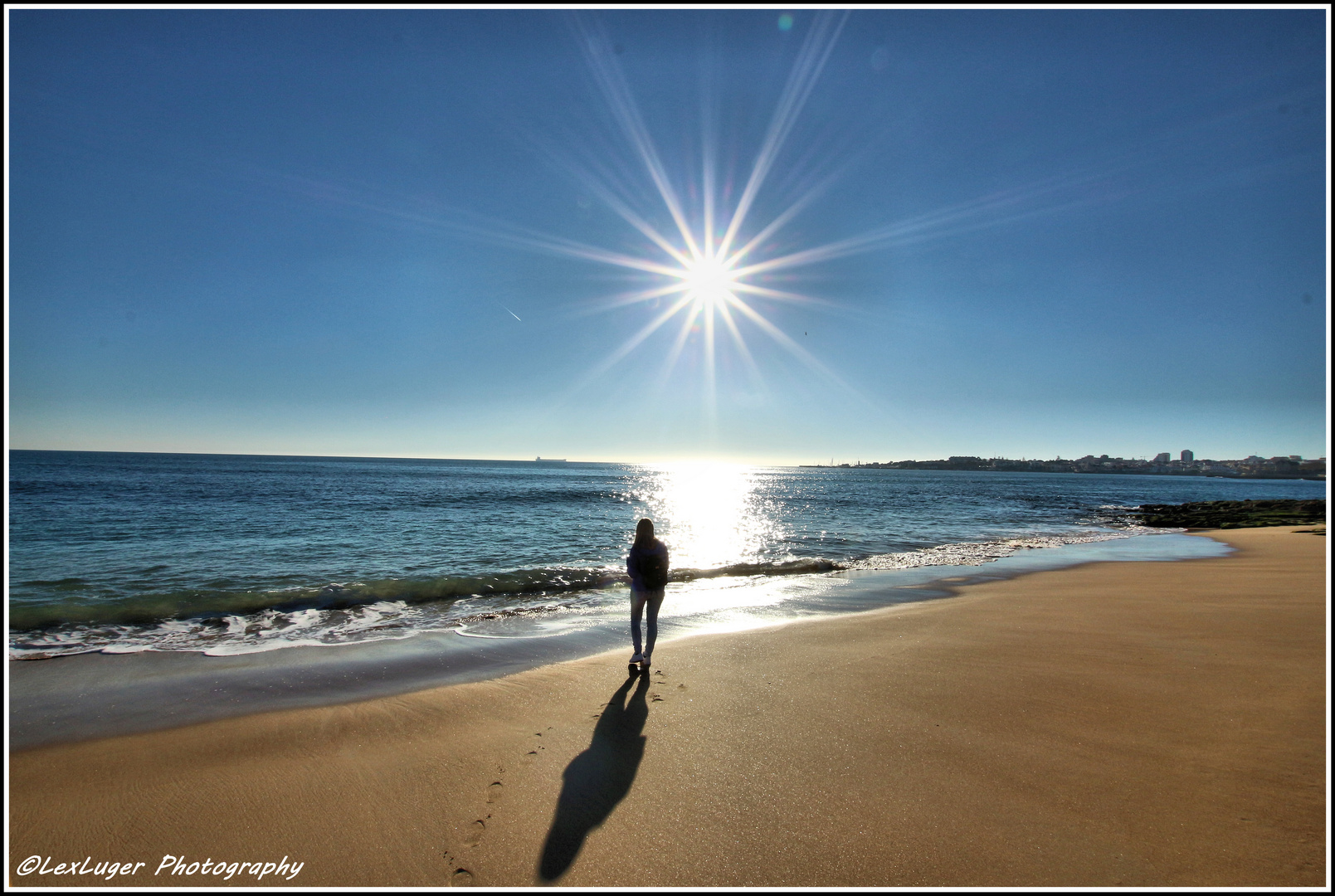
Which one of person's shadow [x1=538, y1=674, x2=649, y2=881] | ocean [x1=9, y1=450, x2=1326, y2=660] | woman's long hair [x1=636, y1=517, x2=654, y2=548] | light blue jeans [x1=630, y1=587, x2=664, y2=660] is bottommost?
ocean [x1=9, y1=450, x2=1326, y2=660]

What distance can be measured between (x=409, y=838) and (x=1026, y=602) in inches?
440

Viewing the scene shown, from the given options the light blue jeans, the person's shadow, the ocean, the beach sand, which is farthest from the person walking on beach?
the ocean

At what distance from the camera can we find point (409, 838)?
11.6 feet

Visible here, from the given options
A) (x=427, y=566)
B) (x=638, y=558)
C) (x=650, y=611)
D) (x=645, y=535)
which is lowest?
(x=427, y=566)

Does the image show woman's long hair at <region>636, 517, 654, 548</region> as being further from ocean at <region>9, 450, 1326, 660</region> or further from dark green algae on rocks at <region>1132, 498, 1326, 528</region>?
dark green algae on rocks at <region>1132, 498, 1326, 528</region>

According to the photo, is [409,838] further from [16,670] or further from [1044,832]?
Result: [16,670]

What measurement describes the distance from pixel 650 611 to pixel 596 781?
310 centimetres

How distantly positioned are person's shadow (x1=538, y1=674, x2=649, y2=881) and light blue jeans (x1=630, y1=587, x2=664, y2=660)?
1.11 metres

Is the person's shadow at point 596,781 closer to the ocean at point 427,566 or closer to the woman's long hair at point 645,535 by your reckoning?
the woman's long hair at point 645,535

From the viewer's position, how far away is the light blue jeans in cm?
679

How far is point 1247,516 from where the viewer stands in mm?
34688

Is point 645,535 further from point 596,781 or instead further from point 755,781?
point 755,781

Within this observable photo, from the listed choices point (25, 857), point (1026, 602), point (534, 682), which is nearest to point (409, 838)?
point (25, 857)

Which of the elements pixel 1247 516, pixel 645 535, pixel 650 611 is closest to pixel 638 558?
pixel 645 535
